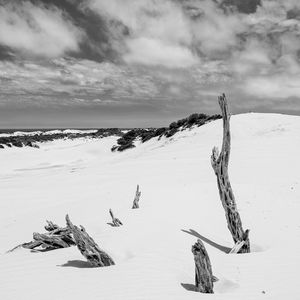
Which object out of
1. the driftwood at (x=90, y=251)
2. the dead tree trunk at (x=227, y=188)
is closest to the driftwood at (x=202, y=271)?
the driftwood at (x=90, y=251)

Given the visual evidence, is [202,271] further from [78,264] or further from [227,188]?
[227,188]

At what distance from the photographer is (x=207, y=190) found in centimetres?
1565

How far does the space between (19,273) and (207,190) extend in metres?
10.4

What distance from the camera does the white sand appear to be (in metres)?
5.99

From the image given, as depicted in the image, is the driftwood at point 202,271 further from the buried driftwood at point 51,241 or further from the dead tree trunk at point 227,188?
the buried driftwood at point 51,241

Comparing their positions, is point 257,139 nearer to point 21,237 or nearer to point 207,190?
point 207,190

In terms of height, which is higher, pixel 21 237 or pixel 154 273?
pixel 154 273

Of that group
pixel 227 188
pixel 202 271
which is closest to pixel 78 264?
pixel 202 271

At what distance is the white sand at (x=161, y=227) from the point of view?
599 centimetres

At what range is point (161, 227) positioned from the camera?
9648 millimetres

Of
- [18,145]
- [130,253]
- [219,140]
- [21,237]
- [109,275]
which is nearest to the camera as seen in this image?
[109,275]

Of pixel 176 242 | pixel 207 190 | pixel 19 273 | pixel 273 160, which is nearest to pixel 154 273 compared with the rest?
pixel 176 242

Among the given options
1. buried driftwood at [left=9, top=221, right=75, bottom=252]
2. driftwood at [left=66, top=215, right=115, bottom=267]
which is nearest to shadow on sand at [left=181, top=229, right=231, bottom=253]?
driftwood at [left=66, top=215, right=115, bottom=267]

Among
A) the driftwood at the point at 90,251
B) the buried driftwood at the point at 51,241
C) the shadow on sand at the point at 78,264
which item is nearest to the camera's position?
the driftwood at the point at 90,251
